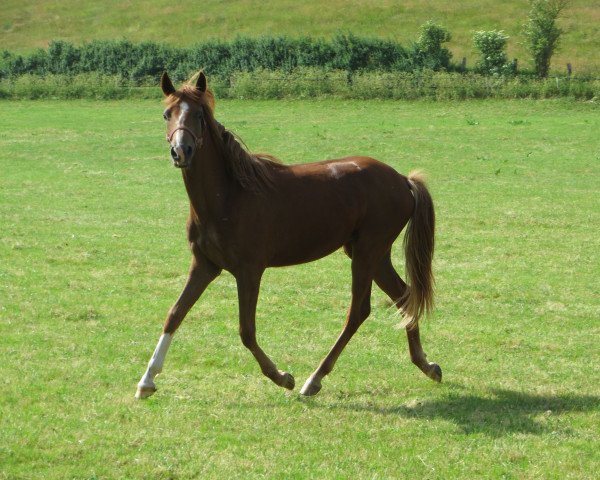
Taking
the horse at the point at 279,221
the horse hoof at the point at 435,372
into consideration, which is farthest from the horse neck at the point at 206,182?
the horse hoof at the point at 435,372

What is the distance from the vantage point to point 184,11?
3201 inches

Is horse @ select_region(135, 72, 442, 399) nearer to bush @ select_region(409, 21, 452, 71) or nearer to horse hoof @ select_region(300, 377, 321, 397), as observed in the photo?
horse hoof @ select_region(300, 377, 321, 397)

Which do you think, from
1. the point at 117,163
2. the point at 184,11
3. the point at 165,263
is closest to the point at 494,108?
the point at 117,163

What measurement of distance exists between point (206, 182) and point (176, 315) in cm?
118

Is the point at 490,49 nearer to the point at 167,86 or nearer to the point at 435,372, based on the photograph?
the point at 435,372

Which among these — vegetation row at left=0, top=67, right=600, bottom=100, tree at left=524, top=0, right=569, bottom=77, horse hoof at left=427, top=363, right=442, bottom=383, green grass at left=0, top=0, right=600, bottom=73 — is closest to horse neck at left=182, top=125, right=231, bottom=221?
horse hoof at left=427, top=363, right=442, bottom=383

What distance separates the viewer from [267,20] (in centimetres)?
7719

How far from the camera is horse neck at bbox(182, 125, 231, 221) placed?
7840 millimetres

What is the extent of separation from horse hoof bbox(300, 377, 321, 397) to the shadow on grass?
29 centimetres

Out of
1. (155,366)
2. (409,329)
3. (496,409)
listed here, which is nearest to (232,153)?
(155,366)

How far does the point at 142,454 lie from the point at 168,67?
50901mm

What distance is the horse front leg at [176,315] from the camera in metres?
7.89

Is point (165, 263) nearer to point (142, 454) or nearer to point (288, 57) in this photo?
point (142, 454)

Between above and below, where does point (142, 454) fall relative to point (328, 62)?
above
